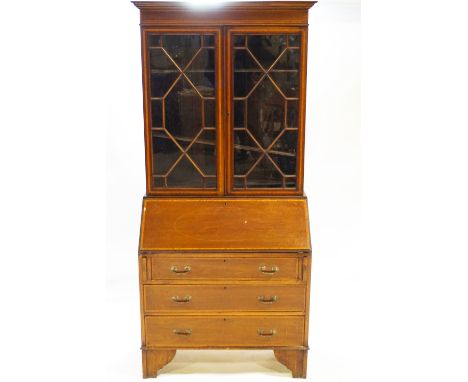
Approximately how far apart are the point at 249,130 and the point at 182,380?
1.46 m

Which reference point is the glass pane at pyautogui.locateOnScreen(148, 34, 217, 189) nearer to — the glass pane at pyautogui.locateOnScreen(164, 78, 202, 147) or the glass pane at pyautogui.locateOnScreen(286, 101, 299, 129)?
the glass pane at pyautogui.locateOnScreen(164, 78, 202, 147)

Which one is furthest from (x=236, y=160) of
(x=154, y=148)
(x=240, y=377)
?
(x=240, y=377)

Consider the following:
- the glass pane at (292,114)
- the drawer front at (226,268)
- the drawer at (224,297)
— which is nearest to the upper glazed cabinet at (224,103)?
the glass pane at (292,114)

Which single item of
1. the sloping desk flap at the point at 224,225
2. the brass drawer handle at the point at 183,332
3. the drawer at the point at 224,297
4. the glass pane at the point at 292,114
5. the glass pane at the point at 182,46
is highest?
→ the glass pane at the point at 182,46

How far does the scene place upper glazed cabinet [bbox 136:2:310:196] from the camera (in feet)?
9.93

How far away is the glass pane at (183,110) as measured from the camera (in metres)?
3.05

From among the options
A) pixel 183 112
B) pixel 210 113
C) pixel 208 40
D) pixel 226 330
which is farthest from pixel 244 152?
pixel 226 330

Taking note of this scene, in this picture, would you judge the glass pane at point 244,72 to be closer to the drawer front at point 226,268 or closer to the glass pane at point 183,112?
the glass pane at point 183,112

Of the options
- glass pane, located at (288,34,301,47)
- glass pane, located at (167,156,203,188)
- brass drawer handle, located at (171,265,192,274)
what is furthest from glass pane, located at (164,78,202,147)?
brass drawer handle, located at (171,265,192,274)

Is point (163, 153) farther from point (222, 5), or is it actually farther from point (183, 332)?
point (183, 332)

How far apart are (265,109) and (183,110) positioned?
462 mm

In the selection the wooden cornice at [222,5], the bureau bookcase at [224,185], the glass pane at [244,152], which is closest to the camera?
the wooden cornice at [222,5]

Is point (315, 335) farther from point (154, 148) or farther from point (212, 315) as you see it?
point (154, 148)

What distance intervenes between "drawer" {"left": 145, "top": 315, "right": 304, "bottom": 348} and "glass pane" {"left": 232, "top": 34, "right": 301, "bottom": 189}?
76 centimetres
